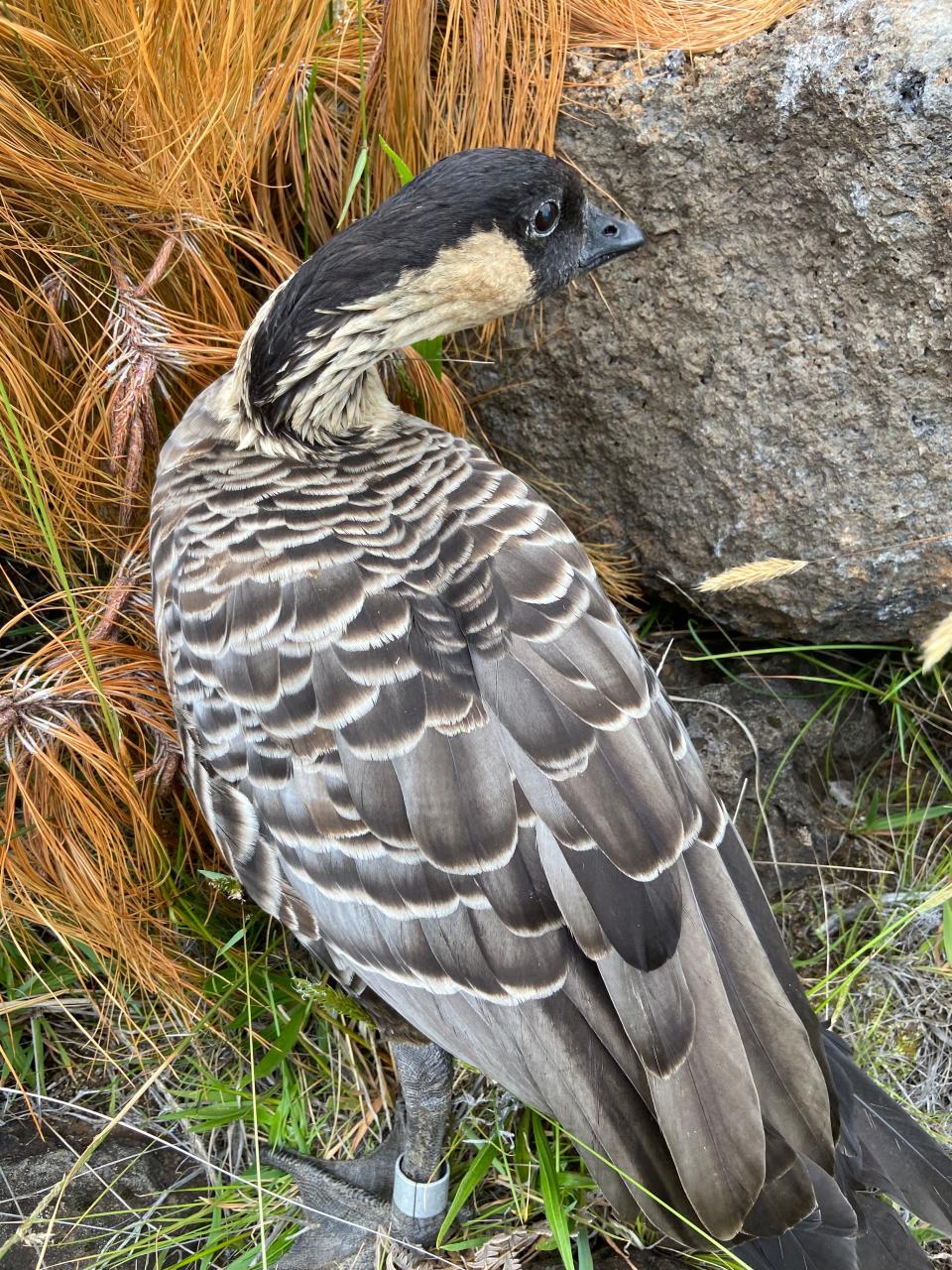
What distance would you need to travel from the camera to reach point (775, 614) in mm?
2611

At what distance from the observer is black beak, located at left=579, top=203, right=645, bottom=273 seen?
2.17 metres

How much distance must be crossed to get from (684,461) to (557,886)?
117cm

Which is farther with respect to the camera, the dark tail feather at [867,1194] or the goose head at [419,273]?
the goose head at [419,273]

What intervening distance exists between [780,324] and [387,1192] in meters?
2.03

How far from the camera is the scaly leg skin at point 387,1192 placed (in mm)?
2143

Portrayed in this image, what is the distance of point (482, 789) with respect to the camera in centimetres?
181

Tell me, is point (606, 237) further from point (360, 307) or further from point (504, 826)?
point (504, 826)

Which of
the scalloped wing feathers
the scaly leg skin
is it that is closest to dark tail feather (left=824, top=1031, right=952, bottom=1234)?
the scalloped wing feathers

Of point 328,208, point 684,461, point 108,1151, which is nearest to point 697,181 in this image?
point 684,461

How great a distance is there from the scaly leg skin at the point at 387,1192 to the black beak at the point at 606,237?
1.61 m

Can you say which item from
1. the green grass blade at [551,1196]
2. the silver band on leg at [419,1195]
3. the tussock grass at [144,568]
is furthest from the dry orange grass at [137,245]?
the green grass blade at [551,1196]

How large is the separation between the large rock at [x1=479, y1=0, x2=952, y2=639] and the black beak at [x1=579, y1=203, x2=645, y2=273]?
0.83 ft

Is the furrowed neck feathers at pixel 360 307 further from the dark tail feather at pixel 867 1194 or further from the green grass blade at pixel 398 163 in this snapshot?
the dark tail feather at pixel 867 1194

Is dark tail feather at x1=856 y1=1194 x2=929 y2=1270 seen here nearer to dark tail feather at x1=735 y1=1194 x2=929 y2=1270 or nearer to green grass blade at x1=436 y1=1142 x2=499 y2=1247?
dark tail feather at x1=735 y1=1194 x2=929 y2=1270
